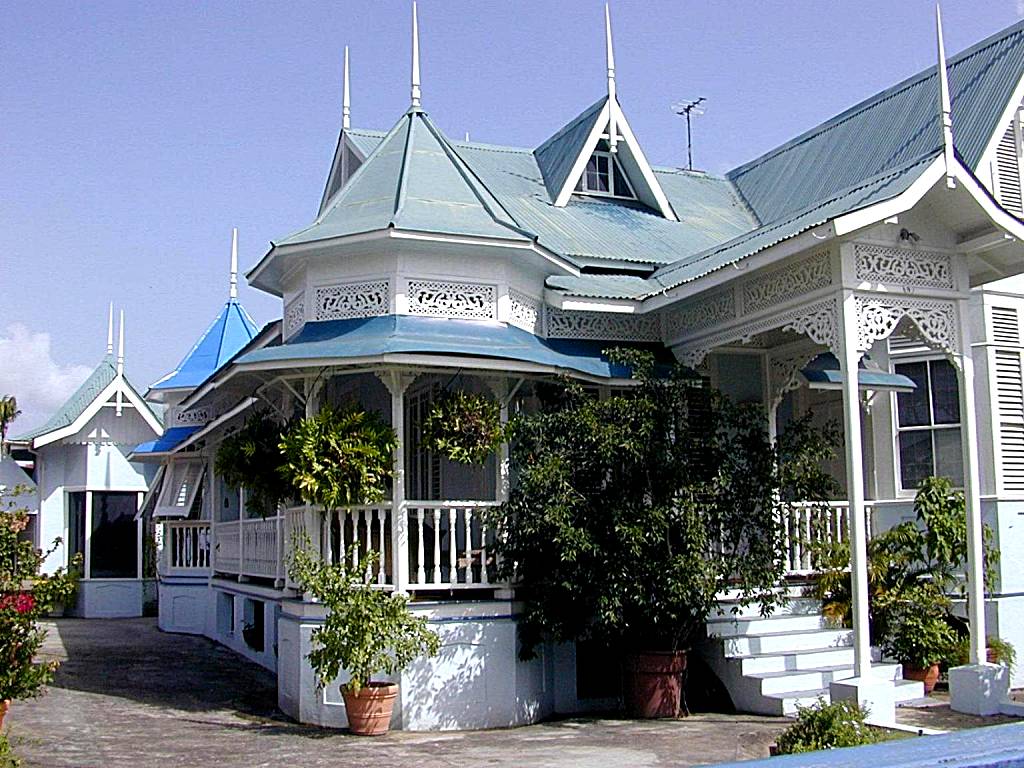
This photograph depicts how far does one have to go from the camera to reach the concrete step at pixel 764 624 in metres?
11.7

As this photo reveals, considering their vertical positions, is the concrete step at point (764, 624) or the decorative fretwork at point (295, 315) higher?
the decorative fretwork at point (295, 315)

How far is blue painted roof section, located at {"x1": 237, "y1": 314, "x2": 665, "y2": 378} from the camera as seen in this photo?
1089cm

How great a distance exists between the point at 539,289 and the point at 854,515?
4388 millimetres

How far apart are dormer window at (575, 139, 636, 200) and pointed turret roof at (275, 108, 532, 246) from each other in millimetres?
3156

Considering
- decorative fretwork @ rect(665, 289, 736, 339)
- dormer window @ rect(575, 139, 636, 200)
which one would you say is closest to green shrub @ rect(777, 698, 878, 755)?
decorative fretwork @ rect(665, 289, 736, 339)

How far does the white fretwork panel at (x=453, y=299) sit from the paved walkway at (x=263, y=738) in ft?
13.9

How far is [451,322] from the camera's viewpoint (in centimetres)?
1173

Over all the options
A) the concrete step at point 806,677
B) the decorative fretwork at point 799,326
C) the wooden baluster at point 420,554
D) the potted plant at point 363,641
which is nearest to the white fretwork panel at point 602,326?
the decorative fretwork at point 799,326

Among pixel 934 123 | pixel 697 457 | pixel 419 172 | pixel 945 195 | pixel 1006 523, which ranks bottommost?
pixel 1006 523

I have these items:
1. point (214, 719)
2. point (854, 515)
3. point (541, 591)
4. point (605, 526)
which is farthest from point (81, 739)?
point (854, 515)

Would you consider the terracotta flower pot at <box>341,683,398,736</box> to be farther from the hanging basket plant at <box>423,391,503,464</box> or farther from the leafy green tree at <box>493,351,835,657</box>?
the hanging basket plant at <box>423,391,503,464</box>

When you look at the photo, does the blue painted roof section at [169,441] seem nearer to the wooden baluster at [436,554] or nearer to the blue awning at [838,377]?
the wooden baluster at [436,554]

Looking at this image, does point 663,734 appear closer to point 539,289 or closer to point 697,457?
point 697,457

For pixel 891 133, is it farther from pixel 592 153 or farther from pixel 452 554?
pixel 452 554
